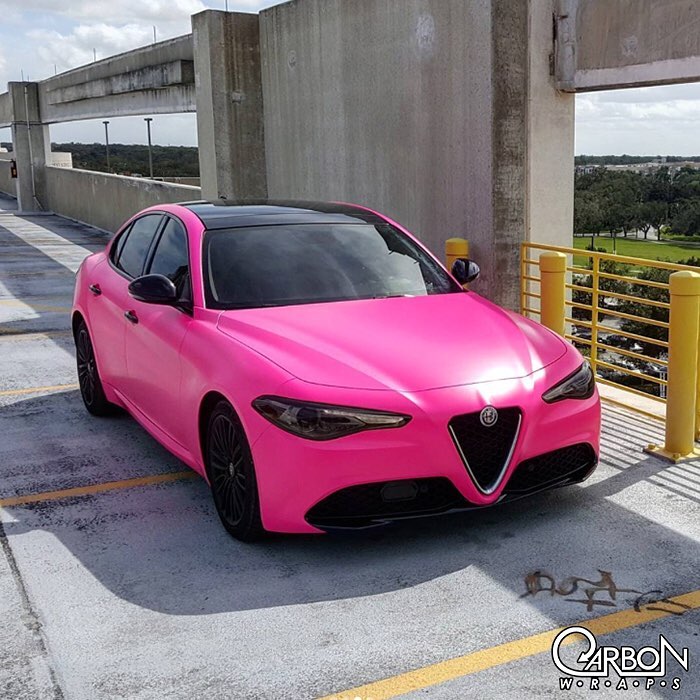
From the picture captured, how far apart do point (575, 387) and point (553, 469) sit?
42 cm

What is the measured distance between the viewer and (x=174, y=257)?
5.60m

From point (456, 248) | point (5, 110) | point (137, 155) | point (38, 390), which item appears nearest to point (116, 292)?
point (38, 390)

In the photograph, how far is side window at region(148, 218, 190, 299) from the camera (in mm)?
5359

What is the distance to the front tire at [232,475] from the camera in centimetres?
434

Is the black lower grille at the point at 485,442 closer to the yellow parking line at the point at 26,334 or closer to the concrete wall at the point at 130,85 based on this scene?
the yellow parking line at the point at 26,334

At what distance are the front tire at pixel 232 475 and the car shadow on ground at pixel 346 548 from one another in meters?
0.12

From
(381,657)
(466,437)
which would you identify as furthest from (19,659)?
(466,437)

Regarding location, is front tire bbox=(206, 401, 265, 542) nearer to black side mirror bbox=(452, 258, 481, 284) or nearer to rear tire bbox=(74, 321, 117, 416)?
black side mirror bbox=(452, 258, 481, 284)

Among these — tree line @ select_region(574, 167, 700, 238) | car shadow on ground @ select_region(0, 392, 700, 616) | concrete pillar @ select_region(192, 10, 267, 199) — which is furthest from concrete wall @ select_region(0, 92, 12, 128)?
car shadow on ground @ select_region(0, 392, 700, 616)

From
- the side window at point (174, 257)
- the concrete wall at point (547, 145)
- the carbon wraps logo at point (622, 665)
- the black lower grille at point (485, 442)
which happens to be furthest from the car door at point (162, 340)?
the concrete wall at point (547, 145)

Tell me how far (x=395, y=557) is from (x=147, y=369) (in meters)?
2.04

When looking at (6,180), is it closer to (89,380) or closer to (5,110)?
(5,110)

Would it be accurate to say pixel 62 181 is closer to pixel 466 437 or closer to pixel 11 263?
pixel 11 263

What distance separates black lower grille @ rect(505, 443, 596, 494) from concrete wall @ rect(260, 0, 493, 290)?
155 inches
